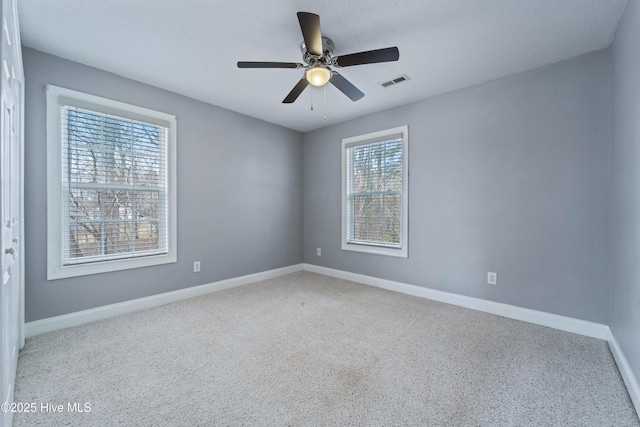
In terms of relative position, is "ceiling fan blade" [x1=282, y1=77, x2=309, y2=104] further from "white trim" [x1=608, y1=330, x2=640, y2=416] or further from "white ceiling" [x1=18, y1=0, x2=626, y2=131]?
"white trim" [x1=608, y1=330, x2=640, y2=416]

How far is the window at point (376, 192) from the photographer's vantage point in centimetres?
361

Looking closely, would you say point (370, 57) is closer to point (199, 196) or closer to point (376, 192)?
point (376, 192)

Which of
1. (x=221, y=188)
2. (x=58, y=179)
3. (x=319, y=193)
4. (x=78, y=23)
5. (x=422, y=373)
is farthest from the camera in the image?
(x=319, y=193)

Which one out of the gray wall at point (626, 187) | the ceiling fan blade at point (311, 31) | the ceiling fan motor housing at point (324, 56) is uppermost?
the ceiling fan motor housing at point (324, 56)

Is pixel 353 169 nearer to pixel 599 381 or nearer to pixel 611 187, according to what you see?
pixel 611 187

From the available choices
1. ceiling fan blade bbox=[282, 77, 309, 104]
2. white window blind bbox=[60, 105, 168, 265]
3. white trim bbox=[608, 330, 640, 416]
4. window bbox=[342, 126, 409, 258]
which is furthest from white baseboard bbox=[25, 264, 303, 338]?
white trim bbox=[608, 330, 640, 416]

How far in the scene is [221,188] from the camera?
3688 mm

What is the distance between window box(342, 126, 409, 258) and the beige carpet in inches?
47.2

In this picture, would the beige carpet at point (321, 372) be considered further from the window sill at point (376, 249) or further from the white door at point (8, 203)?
the window sill at point (376, 249)

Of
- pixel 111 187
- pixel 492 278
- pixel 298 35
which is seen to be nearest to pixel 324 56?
pixel 298 35

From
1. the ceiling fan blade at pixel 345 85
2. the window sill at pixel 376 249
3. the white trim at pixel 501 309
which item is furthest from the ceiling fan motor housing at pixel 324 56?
the white trim at pixel 501 309

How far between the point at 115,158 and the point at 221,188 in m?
1.19

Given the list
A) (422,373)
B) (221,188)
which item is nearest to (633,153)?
(422,373)

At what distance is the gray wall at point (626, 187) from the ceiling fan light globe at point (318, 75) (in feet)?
6.22
